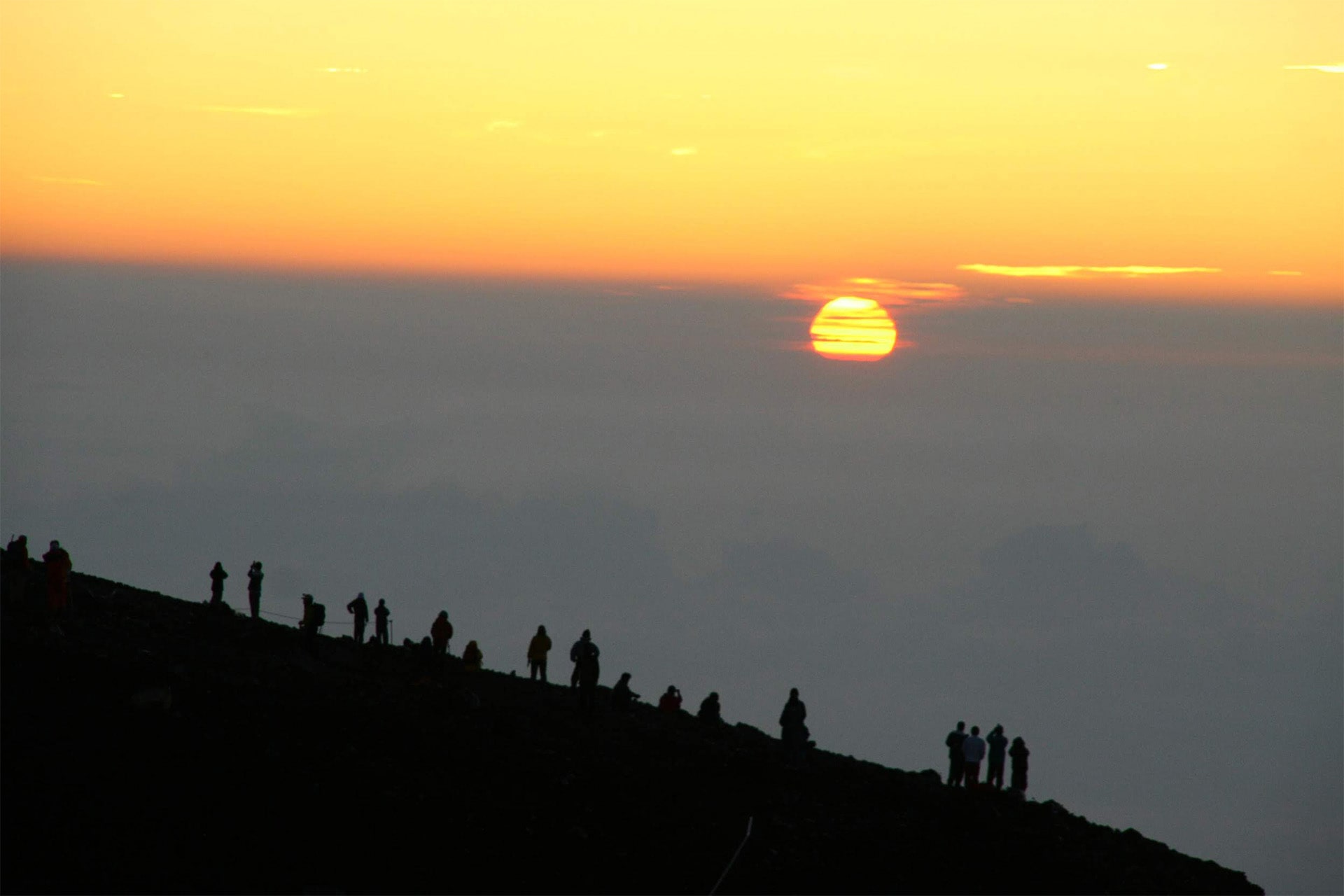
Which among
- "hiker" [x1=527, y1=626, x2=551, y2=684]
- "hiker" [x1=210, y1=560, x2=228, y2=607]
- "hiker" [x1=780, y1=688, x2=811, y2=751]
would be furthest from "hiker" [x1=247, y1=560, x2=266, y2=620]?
"hiker" [x1=780, y1=688, x2=811, y2=751]

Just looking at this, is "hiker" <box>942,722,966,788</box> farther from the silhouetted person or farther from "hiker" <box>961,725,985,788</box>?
the silhouetted person

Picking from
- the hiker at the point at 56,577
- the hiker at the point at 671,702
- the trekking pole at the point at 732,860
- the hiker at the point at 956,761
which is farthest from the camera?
the hiker at the point at 671,702

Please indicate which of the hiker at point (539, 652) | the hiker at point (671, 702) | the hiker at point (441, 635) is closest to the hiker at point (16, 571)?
the hiker at point (441, 635)

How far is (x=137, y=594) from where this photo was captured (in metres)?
45.1

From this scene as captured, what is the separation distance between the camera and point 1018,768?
3884 centimetres

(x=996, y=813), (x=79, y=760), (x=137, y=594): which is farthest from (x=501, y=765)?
(x=137, y=594)

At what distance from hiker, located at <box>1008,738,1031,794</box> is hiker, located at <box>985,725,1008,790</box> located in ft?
0.96

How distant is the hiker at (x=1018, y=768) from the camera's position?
38594 millimetres

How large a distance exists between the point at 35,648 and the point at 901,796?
764 inches

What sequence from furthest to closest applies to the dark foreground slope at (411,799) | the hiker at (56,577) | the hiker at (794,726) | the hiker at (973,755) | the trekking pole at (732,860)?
the hiker at (794,726) → the hiker at (973,755) → the hiker at (56,577) → the trekking pole at (732,860) → the dark foreground slope at (411,799)

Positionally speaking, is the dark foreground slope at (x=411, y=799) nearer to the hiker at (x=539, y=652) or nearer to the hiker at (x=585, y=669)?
the hiker at (x=585, y=669)

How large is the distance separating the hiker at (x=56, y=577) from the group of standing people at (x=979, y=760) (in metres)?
20.7

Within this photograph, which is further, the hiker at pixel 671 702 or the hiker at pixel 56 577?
Result: the hiker at pixel 671 702

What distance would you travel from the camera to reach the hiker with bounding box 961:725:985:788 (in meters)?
37.9
